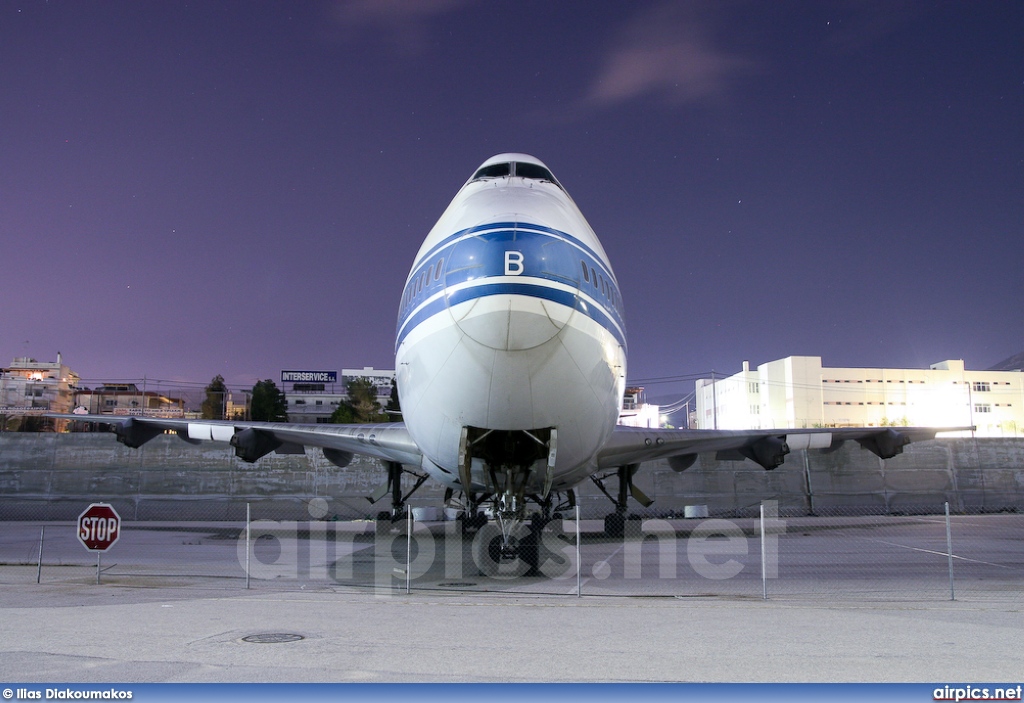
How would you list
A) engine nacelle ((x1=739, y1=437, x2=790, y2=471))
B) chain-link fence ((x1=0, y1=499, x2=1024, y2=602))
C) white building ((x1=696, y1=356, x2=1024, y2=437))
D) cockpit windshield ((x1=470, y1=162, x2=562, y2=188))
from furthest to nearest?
white building ((x1=696, y1=356, x2=1024, y2=437)) < engine nacelle ((x1=739, y1=437, x2=790, y2=471)) < cockpit windshield ((x1=470, y1=162, x2=562, y2=188)) < chain-link fence ((x1=0, y1=499, x2=1024, y2=602))

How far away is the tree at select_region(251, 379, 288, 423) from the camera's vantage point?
79.1 m

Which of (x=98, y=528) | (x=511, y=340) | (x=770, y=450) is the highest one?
(x=511, y=340)

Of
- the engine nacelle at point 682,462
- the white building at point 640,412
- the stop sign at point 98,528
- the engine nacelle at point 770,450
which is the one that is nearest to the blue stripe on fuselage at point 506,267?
the stop sign at point 98,528

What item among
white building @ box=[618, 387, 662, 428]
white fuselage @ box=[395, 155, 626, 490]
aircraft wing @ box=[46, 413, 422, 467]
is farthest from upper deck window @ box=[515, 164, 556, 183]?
white building @ box=[618, 387, 662, 428]

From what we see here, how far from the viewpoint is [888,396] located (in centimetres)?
9200

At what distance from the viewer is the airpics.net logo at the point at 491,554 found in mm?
11359

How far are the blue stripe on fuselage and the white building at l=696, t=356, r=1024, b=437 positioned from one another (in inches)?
3325

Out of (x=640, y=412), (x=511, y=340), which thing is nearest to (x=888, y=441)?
(x=511, y=340)

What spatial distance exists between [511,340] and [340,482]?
2037 cm

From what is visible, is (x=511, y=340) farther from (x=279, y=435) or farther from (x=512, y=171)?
(x=279, y=435)

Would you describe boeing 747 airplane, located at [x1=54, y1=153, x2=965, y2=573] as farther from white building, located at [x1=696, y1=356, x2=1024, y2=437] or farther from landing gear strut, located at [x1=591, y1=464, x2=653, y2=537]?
white building, located at [x1=696, y1=356, x2=1024, y2=437]

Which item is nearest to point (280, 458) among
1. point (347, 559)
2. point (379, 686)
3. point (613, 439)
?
point (347, 559)

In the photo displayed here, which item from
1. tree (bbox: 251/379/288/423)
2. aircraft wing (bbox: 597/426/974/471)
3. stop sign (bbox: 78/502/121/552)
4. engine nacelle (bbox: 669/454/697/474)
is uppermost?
tree (bbox: 251/379/288/423)

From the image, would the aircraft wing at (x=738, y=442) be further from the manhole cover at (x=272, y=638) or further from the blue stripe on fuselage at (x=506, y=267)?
the manhole cover at (x=272, y=638)
